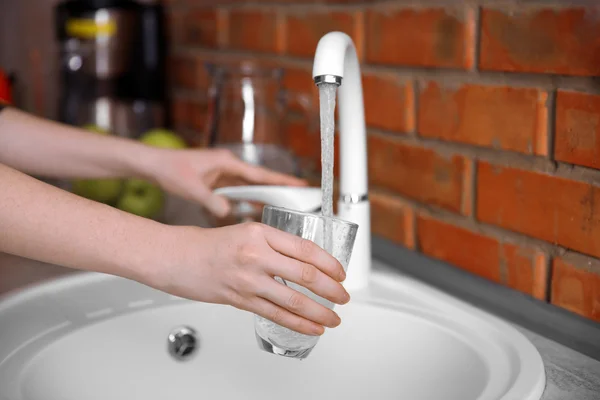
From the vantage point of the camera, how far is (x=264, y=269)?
0.57 m

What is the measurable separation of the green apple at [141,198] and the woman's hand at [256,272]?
0.57 m

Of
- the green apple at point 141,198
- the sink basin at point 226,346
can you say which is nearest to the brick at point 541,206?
the sink basin at point 226,346

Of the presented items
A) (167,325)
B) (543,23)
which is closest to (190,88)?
(167,325)

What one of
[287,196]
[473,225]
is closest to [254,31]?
[287,196]

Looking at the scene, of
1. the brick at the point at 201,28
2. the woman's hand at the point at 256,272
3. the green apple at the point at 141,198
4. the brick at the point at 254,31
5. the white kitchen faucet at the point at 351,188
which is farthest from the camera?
the brick at the point at 201,28

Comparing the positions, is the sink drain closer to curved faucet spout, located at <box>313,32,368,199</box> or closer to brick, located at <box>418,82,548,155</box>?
curved faucet spout, located at <box>313,32,368,199</box>

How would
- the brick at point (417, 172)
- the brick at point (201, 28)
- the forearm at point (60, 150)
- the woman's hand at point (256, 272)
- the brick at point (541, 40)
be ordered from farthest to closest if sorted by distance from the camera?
the brick at point (201, 28) → the forearm at point (60, 150) → the brick at point (417, 172) → the brick at point (541, 40) → the woman's hand at point (256, 272)

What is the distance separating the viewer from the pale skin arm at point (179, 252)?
566mm

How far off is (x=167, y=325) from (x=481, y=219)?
0.40 meters

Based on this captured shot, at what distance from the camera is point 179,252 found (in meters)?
0.59

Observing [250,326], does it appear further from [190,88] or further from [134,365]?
[190,88]

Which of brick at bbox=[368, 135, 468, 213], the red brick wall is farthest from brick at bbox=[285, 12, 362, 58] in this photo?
brick at bbox=[368, 135, 468, 213]

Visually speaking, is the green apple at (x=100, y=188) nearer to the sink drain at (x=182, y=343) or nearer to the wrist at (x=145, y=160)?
the wrist at (x=145, y=160)

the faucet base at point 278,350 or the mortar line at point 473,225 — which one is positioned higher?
the mortar line at point 473,225
